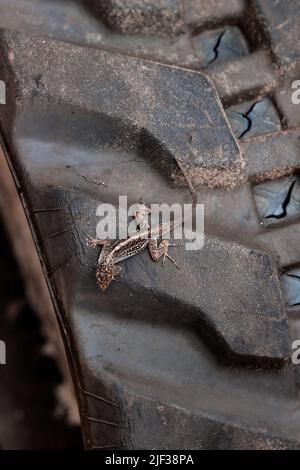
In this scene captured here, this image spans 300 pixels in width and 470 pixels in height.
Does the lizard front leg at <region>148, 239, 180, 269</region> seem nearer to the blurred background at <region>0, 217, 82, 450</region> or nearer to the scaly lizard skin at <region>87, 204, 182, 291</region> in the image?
the scaly lizard skin at <region>87, 204, 182, 291</region>

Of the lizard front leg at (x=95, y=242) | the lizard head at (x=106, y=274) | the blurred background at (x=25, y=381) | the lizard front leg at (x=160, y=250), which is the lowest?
the blurred background at (x=25, y=381)

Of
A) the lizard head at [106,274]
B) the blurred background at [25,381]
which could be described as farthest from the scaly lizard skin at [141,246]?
the blurred background at [25,381]

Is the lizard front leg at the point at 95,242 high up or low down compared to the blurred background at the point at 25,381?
up

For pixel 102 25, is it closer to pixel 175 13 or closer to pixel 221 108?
pixel 175 13

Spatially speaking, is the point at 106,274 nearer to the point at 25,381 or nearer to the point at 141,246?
the point at 141,246

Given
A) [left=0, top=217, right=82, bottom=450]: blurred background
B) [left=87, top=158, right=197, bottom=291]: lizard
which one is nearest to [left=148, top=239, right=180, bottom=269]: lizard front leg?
[left=87, top=158, right=197, bottom=291]: lizard

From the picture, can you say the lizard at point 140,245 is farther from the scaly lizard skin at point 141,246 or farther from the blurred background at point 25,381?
the blurred background at point 25,381

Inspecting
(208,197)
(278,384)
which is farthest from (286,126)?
(278,384)
